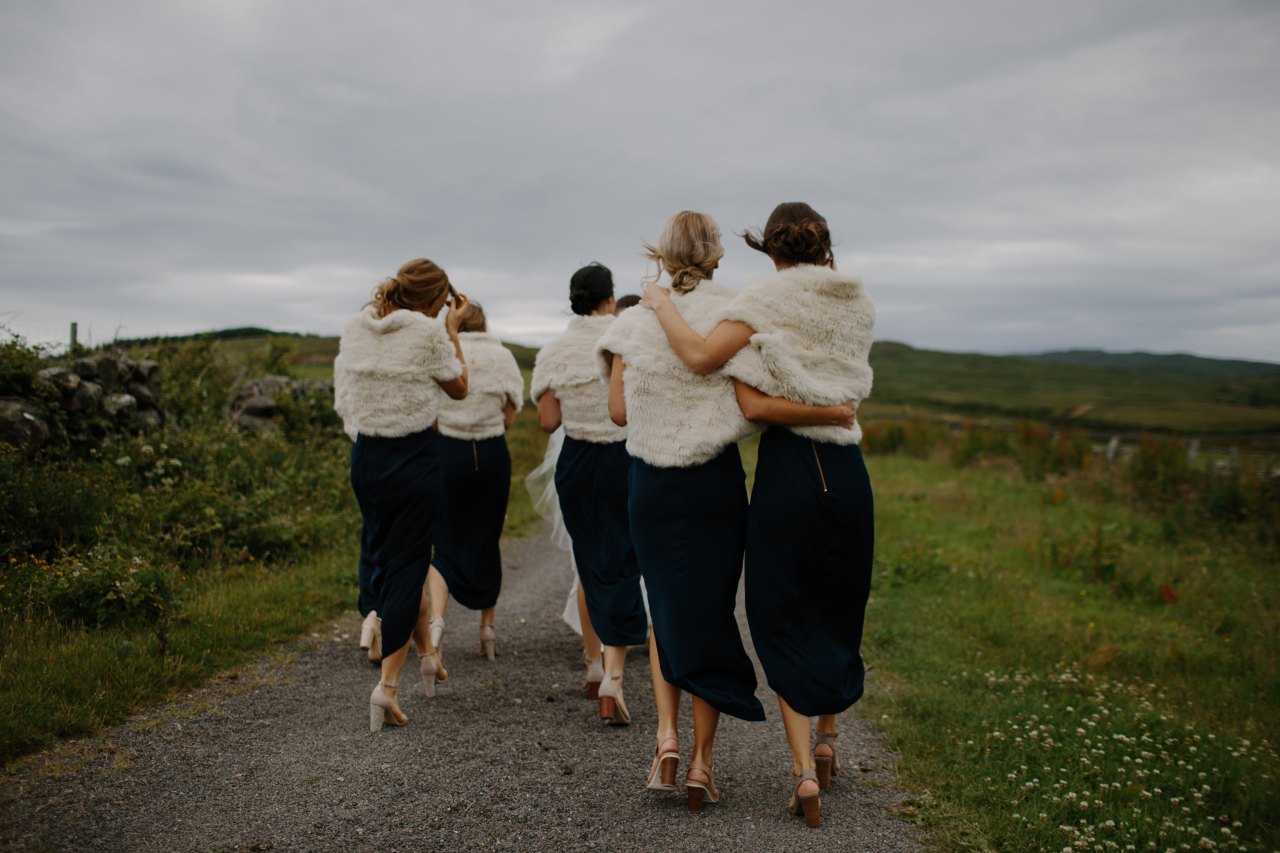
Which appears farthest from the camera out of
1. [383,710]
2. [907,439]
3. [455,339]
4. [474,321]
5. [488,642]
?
[907,439]

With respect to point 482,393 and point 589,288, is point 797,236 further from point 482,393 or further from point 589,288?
point 482,393

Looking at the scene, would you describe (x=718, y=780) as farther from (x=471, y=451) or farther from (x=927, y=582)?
(x=927, y=582)

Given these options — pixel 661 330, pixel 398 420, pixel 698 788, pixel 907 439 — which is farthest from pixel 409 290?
pixel 907 439

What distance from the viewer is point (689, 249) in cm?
400

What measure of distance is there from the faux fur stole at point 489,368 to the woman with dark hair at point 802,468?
107 inches

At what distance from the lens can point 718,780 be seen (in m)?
4.24

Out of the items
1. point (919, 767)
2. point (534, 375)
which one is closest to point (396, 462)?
point (534, 375)

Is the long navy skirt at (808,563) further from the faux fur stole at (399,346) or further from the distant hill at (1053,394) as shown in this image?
the distant hill at (1053,394)

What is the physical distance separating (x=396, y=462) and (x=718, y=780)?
2.50m

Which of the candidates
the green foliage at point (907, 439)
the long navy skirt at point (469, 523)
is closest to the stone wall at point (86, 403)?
the long navy skirt at point (469, 523)

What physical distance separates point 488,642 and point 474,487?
1157 millimetres

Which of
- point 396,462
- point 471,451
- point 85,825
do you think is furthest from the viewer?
A: point 471,451

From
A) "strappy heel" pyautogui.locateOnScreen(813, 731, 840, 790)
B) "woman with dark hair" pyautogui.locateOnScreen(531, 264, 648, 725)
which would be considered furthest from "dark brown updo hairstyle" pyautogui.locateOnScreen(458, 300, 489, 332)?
"strappy heel" pyautogui.locateOnScreen(813, 731, 840, 790)

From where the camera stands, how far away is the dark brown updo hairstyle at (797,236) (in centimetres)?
380
